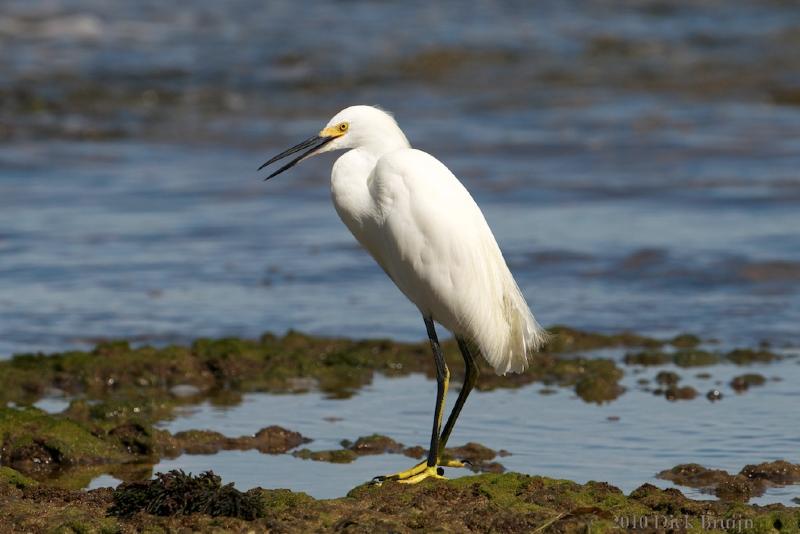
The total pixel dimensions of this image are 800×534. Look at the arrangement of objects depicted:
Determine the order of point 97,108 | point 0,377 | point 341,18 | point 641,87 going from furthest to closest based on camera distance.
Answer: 1. point 341,18
2. point 641,87
3. point 97,108
4. point 0,377

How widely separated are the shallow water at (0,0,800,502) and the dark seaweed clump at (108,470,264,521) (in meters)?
1.13

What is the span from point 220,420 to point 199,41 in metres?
17.6

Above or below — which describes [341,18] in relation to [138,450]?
above

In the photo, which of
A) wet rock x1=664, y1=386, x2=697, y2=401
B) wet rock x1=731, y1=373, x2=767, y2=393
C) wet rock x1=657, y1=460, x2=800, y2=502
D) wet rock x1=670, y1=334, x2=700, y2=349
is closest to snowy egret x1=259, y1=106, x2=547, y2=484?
wet rock x1=657, y1=460, x2=800, y2=502

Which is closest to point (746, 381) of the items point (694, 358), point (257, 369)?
point (694, 358)

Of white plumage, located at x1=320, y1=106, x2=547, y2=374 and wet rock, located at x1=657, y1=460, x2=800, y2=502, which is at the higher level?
white plumage, located at x1=320, y1=106, x2=547, y2=374

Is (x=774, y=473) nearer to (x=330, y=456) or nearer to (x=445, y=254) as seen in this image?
(x=445, y=254)

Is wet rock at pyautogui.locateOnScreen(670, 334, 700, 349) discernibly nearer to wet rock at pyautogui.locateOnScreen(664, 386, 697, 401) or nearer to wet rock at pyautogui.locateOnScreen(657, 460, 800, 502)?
wet rock at pyautogui.locateOnScreen(664, 386, 697, 401)

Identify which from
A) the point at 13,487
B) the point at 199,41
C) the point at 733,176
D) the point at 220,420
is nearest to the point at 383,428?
the point at 220,420

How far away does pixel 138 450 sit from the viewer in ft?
20.9

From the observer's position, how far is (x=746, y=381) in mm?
7480

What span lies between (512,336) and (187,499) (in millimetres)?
1944

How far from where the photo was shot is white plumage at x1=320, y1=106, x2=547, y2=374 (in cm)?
569

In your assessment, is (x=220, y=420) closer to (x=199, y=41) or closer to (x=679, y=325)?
(x=679, y=325)
